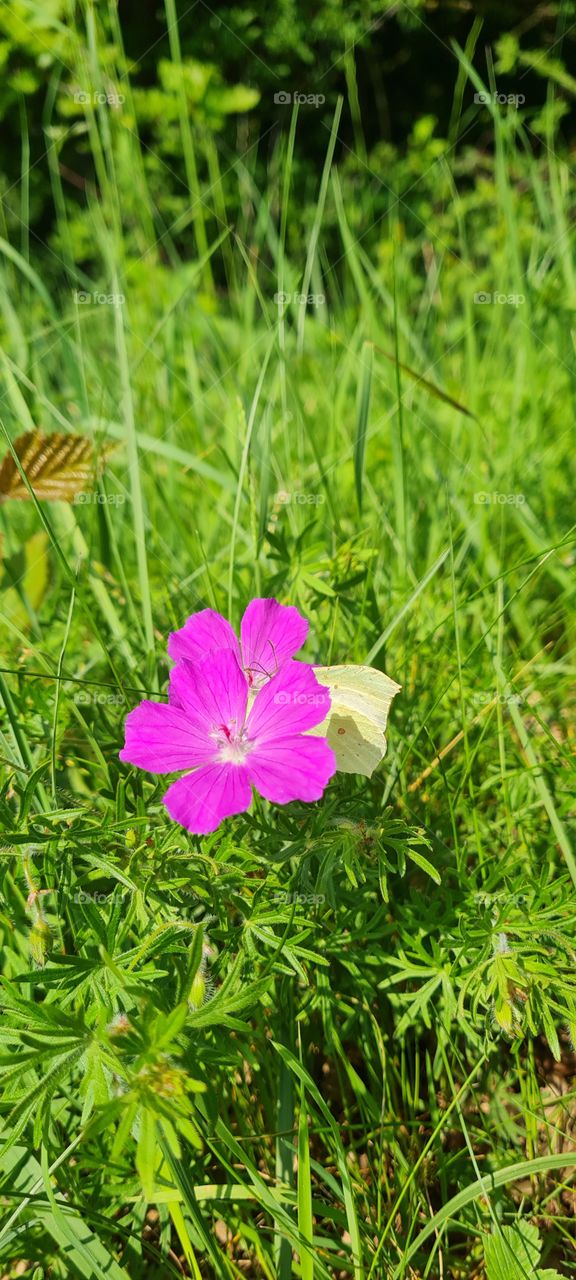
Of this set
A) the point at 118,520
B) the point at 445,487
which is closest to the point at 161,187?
the point at 118,520

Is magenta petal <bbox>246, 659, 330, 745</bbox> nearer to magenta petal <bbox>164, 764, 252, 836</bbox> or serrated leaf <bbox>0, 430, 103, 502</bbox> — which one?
magenta petal <bbox>164, 764, 252, 836</bbox>

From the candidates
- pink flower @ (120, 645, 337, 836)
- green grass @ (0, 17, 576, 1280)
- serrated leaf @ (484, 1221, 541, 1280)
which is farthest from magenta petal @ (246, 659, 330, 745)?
serrated leaf @ (484, 1221, 541, 1280)

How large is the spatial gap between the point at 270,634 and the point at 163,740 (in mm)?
162

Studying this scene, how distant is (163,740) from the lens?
892 mm

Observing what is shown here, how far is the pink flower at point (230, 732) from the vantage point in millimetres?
817

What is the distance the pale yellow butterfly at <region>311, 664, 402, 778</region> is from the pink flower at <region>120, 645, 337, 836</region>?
2.7 inches

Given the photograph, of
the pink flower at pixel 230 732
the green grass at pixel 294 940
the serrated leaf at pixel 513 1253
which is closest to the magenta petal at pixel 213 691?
the pink flower at pixel 230 732

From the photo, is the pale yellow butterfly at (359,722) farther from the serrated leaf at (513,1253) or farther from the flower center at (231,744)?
the serrated leaf at (513,1253)

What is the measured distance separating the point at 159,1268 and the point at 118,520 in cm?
115

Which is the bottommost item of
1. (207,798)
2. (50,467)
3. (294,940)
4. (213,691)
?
(294,940)

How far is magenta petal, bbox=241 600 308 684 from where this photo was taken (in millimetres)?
950

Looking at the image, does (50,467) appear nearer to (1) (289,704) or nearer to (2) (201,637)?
(2) (201,637)

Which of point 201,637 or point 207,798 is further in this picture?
point 201,637

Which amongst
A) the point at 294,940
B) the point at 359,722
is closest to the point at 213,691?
the point at 359,722
